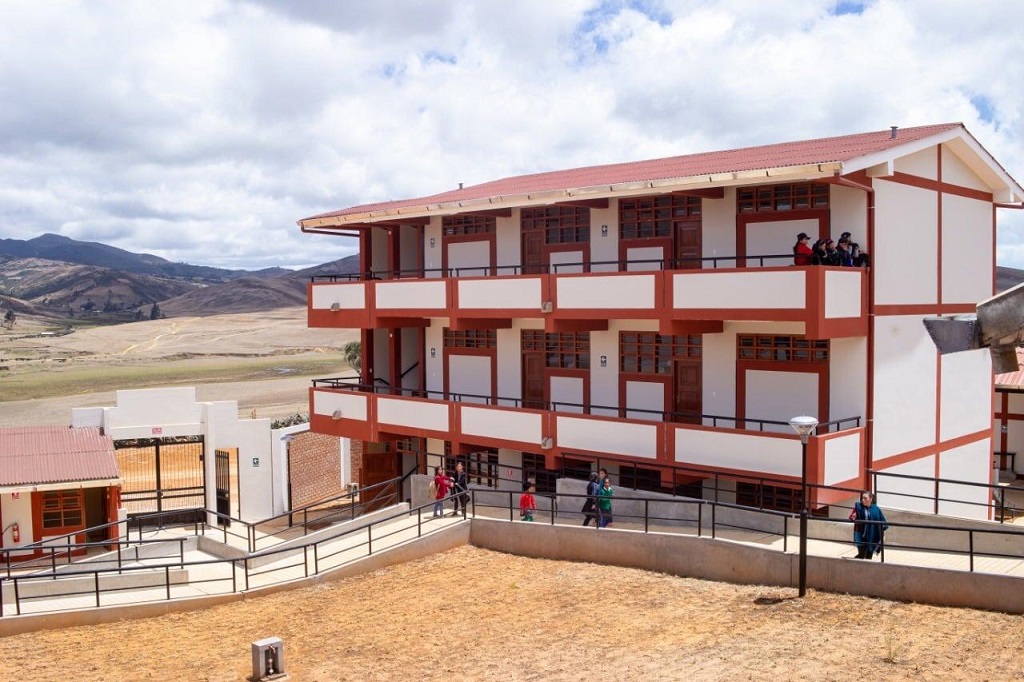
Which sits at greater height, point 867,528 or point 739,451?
point 739,451

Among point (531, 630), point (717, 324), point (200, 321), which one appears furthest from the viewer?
point (200, 321)

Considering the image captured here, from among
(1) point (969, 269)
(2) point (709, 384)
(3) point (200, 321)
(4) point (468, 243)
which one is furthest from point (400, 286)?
(3) point (200, 321)

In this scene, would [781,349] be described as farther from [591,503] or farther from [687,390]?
[591,503]

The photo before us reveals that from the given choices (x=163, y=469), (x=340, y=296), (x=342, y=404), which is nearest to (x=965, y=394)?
(x=342, y=404)

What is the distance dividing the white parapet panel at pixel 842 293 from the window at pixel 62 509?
1780 centimetres

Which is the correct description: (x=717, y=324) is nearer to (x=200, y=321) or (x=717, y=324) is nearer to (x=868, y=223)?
(x=868, y=223)

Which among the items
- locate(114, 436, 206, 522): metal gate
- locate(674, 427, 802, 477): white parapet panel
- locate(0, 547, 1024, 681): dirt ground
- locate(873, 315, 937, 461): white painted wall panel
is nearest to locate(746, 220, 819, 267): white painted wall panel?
locate(873, 315, 937, 461): white painted wall panel

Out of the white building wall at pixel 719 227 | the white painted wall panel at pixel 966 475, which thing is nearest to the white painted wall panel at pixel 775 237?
the white building wall at pixel 719 227

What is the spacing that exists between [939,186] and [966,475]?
674cm

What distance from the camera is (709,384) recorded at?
71.6 ft

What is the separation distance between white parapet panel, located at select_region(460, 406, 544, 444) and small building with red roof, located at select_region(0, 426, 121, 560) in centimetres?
832

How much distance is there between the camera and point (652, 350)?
2294 centimetres

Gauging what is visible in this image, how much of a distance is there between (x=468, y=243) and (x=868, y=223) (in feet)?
36.2

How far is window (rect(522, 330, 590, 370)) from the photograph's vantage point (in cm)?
2441
